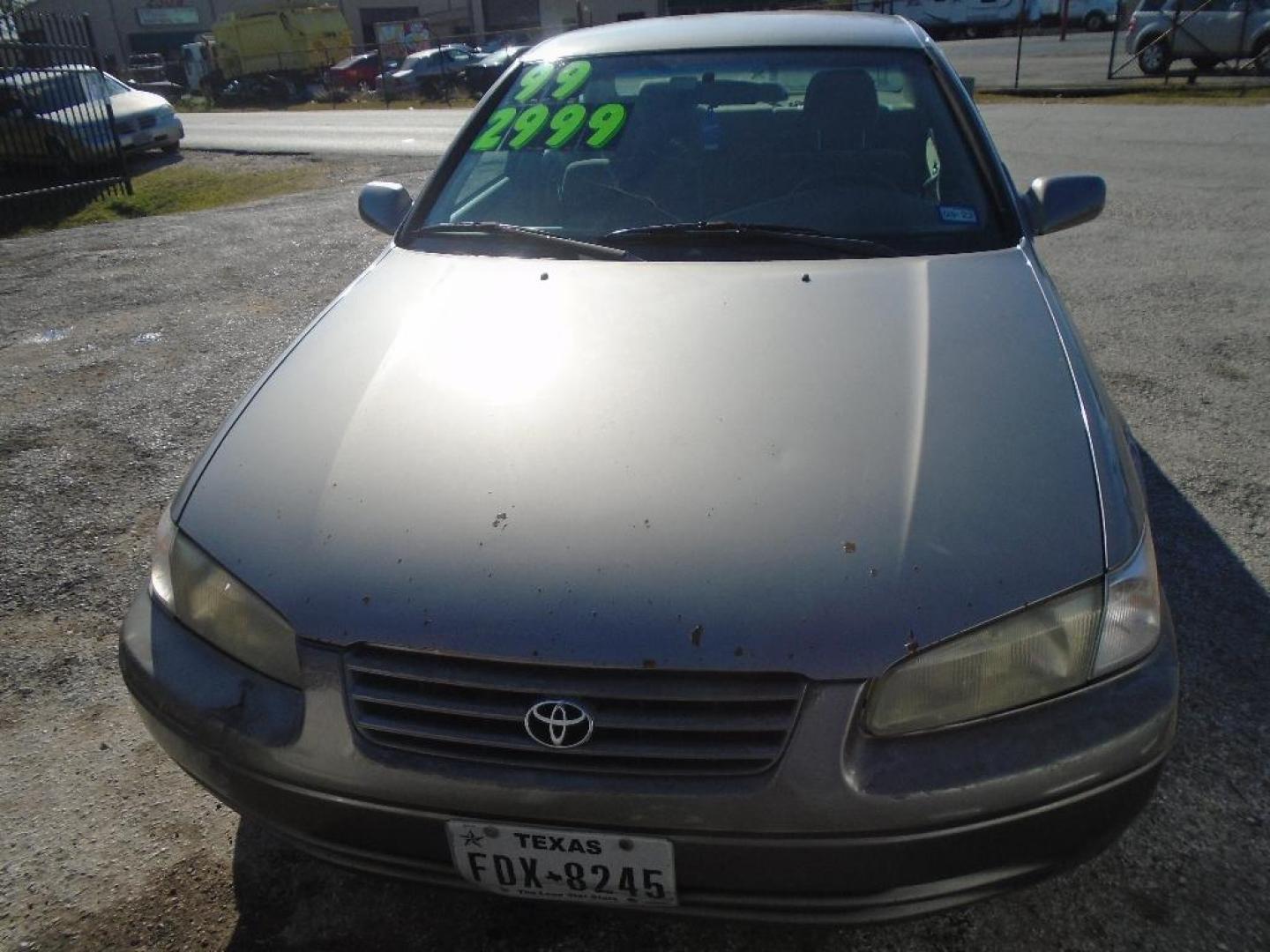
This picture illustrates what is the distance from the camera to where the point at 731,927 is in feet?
5.63

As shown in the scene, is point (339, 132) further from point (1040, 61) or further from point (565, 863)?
point (565, 863)

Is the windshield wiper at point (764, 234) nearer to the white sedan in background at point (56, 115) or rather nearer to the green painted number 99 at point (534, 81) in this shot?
the green painted number 99 at point (534, 81)

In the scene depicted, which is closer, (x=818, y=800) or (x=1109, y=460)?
(x=818, y=800)

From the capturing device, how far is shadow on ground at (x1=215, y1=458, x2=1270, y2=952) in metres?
1.87

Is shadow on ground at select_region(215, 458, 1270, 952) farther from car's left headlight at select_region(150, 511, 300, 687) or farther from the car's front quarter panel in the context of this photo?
Result: the car's front quarter panel

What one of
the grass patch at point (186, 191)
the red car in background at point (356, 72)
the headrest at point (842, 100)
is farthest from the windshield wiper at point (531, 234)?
the red car in background at point (356, 72)

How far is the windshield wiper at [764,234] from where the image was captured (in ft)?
8.34

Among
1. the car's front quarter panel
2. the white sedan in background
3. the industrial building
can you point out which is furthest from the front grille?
the industrial building

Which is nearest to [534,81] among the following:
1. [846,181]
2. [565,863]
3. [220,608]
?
[846,181]

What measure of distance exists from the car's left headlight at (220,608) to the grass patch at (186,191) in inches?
398

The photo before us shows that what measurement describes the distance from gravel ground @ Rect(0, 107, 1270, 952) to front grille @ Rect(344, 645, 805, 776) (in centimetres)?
30

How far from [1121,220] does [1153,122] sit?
6.28m

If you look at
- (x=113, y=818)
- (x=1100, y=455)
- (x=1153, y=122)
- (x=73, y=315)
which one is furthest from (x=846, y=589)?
(x=1153, y=122)

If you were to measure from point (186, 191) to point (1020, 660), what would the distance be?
12.7m
